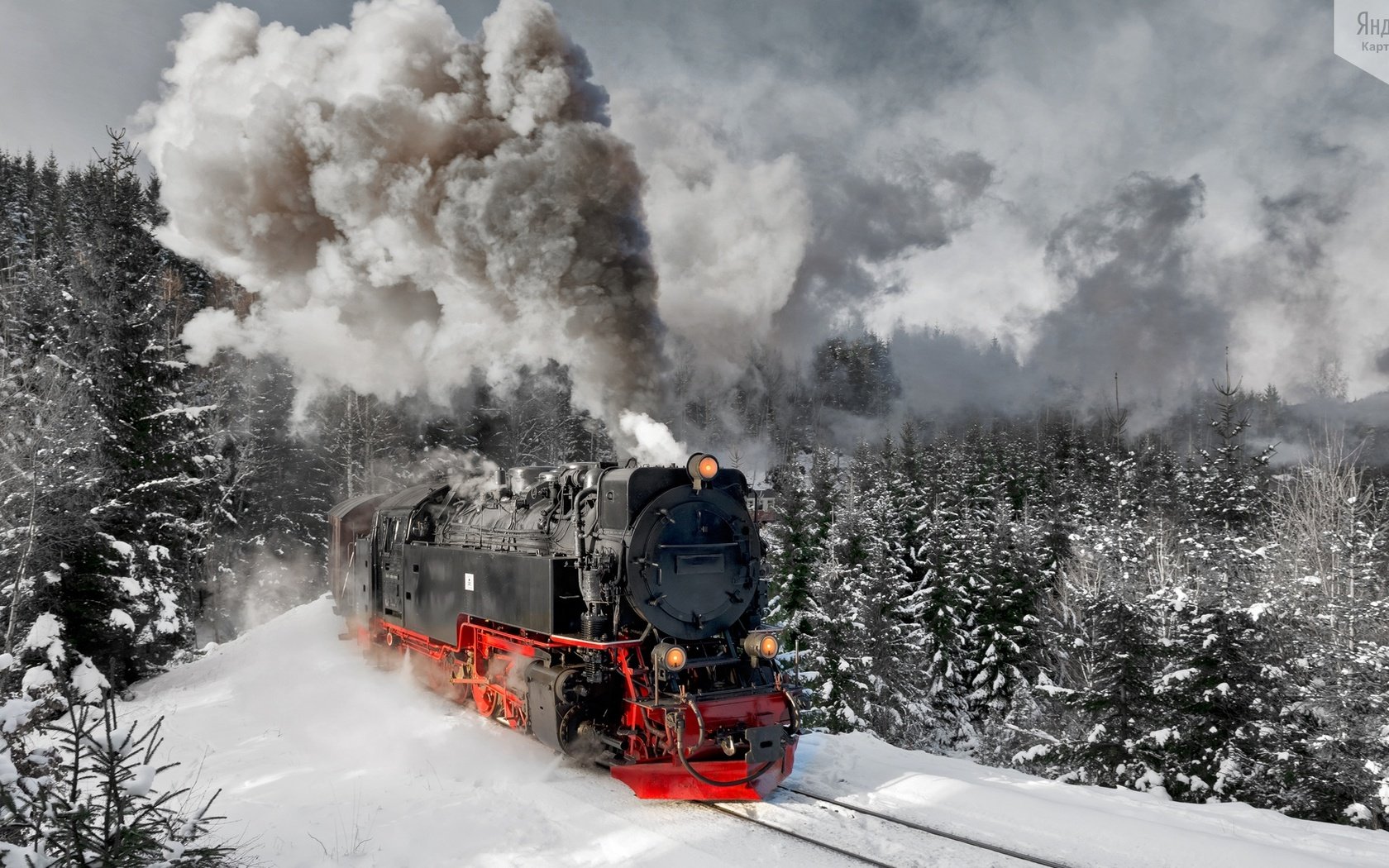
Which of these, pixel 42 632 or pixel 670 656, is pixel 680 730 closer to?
→ pixel 670 656

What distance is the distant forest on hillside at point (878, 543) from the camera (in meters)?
11.5

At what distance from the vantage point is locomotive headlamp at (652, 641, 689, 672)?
715cm

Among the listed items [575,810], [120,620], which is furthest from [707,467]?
[120,620]

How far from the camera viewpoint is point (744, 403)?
70.6 m

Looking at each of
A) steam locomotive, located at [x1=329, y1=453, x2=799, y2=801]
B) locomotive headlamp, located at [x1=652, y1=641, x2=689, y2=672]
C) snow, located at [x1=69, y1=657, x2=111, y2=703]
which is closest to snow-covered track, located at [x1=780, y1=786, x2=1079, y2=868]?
steam locomotive, located at [x1=329, y1=453, x2=799, y2=801]

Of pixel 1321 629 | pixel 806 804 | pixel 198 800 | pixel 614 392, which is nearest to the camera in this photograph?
pixel 806 804

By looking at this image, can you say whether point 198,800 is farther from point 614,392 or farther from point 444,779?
point 614,392

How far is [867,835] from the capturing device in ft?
20.1

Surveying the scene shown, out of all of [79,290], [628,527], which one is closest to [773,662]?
[628,527]

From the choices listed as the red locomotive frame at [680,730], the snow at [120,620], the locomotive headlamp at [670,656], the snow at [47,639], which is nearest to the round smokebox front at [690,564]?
the locomotive headlamp at [670,656]

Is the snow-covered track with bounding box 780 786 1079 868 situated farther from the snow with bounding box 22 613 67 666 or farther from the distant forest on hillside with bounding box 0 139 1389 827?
the snow with bounding box 22 613 67 666

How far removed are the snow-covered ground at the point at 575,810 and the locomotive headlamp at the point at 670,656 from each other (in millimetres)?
1229

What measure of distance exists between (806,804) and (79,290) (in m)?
17.6

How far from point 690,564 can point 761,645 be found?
3.59 ft
